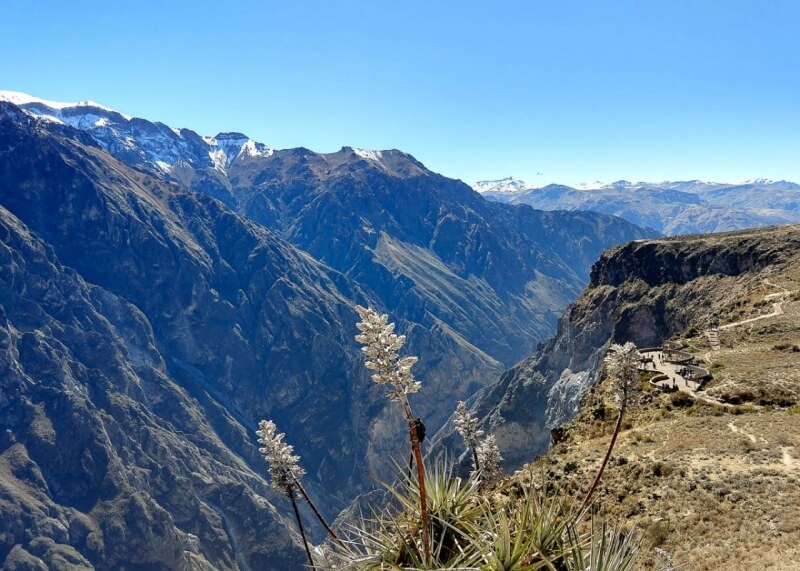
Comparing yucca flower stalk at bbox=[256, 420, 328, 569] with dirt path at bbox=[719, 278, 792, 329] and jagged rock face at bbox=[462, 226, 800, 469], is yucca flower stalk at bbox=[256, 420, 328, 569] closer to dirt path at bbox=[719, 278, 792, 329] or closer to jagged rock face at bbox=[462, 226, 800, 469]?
A: dirt path at bbox=[719, 278, 792, 329]

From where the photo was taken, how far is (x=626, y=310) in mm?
119000

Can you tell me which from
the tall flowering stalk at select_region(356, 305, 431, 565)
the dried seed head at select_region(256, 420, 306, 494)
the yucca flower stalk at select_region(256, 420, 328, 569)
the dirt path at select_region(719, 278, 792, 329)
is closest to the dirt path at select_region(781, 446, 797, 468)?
the yucca flower stalk at select_region(256, 420, 328, 569)

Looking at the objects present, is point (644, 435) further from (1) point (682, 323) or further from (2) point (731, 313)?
(1) point (682, 323)

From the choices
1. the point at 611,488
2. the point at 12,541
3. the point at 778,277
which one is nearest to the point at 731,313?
the point at 778,277

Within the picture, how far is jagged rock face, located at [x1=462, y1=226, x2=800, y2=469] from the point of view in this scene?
100000 mm

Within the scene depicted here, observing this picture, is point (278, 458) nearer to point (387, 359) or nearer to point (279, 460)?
point (279, 460)

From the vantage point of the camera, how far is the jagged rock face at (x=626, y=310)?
10000 centimetres

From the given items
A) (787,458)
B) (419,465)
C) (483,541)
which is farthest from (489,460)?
(419,465)

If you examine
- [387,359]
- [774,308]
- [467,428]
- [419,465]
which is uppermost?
[387,359]

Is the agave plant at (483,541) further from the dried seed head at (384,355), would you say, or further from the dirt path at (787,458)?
the dirt path at (787,458)

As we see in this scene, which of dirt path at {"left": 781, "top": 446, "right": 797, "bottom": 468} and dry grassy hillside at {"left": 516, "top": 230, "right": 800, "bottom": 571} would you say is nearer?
dry grassy hillside at {"left": 516, "top": 230, "right": 800, "bottom": 571}

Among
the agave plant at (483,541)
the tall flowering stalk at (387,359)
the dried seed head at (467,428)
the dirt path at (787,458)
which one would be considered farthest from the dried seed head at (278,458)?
the dirt path at (787,458)

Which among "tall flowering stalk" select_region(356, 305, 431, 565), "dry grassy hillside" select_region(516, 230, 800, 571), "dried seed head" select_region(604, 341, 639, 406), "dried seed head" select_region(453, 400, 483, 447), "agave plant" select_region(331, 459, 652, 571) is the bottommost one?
"dried seed head" select_region(453, 400, 483, 447)

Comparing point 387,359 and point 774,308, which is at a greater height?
point 387,359
